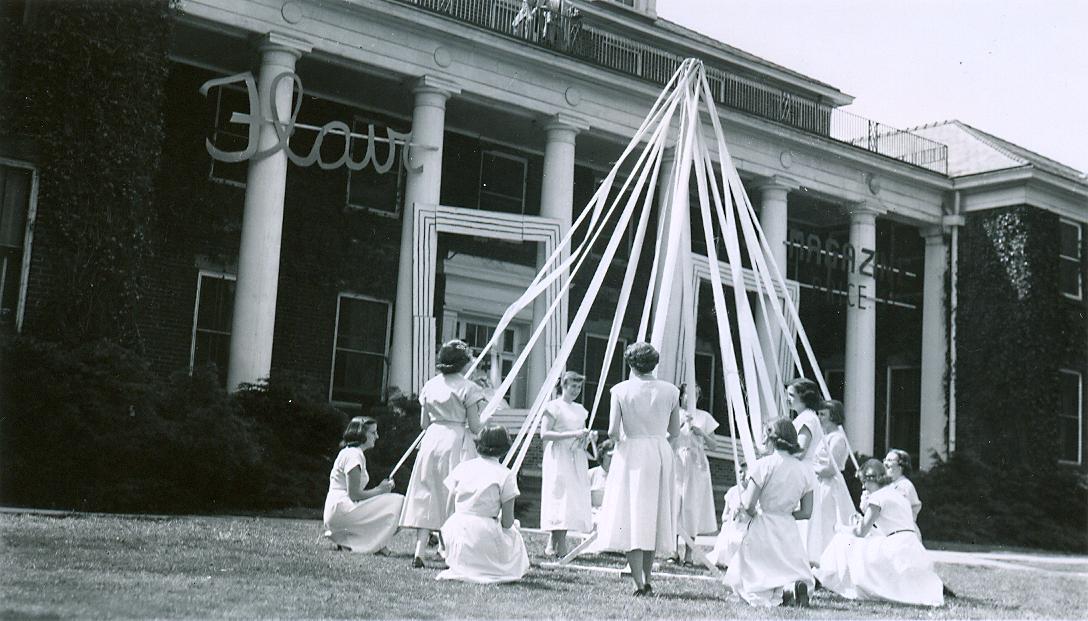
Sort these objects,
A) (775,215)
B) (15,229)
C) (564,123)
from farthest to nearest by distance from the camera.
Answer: (775,215) → (564,123) → (15,229)

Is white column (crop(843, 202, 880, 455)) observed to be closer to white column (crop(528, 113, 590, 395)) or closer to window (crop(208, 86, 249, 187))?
white column (crop(528, 113, 590, 395))

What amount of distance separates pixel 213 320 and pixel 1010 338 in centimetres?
1604

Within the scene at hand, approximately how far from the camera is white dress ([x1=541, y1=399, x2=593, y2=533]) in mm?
10055

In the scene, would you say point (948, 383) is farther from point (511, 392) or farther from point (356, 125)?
point (356, 125)

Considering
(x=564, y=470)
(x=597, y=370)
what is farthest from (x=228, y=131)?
(x=564, y=470)

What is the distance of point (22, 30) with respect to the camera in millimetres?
13320

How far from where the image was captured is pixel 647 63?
22609mm

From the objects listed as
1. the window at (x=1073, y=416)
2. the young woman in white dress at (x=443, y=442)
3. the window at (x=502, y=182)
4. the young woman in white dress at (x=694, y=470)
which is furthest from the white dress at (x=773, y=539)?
the window at (x=1073, y=416)

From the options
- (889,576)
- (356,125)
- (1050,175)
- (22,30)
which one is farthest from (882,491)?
(1050,175)

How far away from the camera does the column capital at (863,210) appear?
75.9 feet

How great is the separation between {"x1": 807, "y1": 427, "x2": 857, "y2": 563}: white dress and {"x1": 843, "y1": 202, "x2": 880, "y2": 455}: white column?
44.5 ft

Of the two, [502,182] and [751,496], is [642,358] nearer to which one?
[751,496]

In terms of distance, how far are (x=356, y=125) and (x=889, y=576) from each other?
12.8m

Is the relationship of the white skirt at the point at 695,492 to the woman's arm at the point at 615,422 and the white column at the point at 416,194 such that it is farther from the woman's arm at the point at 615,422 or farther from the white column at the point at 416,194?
the white column at the point at 416,194
